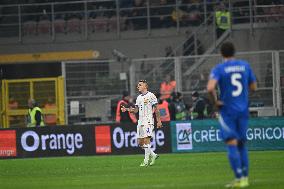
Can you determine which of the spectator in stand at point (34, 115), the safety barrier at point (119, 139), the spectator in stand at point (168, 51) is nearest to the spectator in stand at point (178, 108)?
the safety barrier at point (119, 139)

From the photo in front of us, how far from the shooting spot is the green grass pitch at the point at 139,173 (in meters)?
16.7

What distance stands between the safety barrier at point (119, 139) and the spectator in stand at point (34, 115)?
147 centimetres

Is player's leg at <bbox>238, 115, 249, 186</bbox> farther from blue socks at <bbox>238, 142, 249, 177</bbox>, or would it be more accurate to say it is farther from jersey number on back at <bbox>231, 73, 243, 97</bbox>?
jersey number on back at <bbox>231, 73, 243, 97</bbox>

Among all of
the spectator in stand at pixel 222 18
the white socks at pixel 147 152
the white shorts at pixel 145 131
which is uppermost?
the spectator in stand at pixel 222 18

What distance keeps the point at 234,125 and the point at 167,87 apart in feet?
64.5

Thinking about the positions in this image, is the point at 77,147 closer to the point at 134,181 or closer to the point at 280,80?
the point at 280,80

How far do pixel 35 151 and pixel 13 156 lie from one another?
84 cm

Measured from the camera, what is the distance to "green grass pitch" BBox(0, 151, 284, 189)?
1667 centimetres

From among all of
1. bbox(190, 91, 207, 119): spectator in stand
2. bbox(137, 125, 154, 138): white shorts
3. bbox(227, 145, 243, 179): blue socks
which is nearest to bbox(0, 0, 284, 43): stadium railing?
bbox(190, 91, 207, 119): spectator in stand

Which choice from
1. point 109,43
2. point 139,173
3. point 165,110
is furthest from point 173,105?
point 139,173

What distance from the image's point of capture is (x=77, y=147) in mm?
30984

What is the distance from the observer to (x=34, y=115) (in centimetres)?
3266

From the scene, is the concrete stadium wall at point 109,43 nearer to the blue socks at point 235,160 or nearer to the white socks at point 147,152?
the white socks at point 147,152

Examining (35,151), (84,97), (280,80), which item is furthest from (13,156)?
(280,80)
